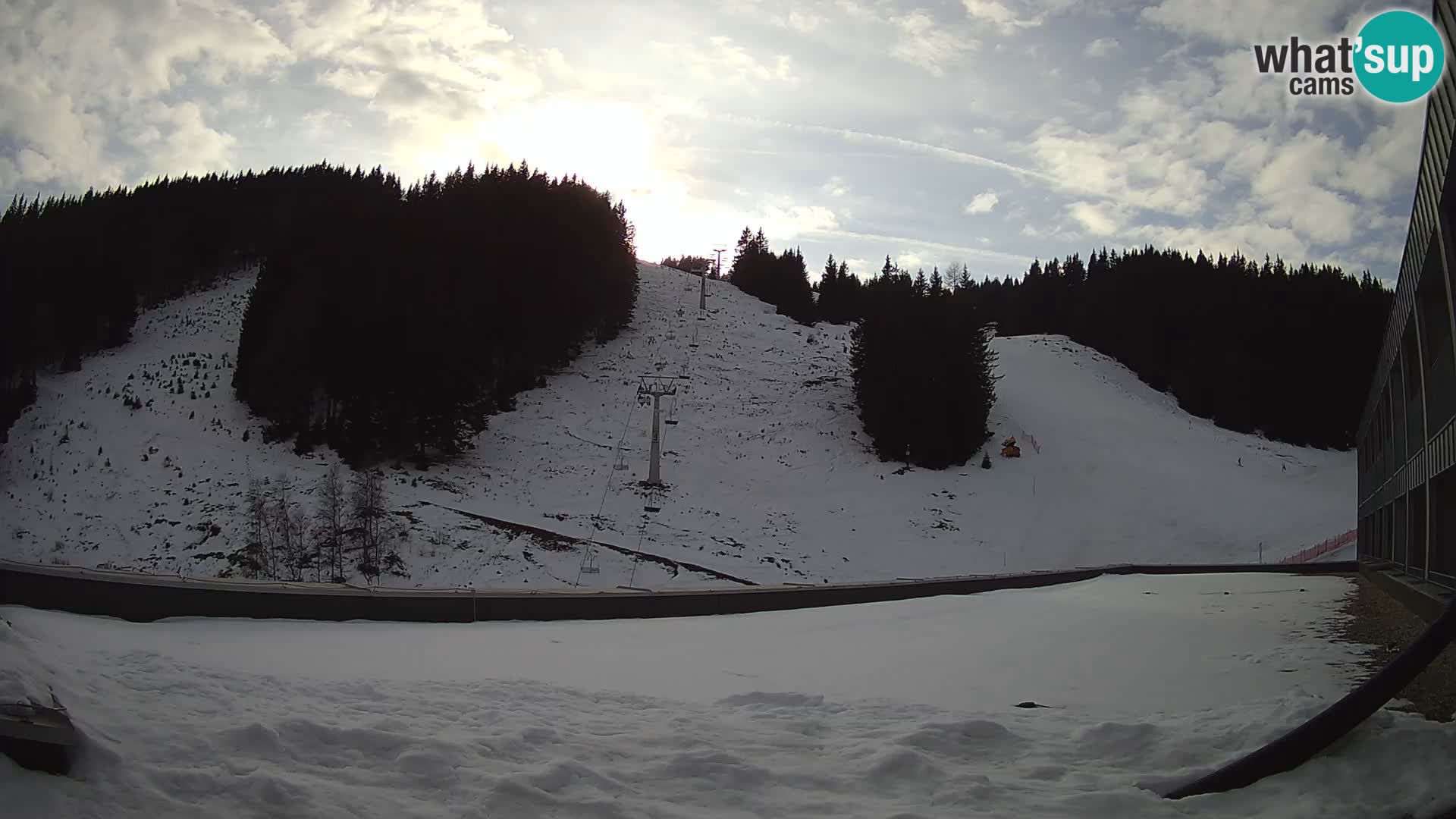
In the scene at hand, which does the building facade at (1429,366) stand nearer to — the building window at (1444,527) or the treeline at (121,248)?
the building window at (1444,527)

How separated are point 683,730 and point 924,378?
34769 mm

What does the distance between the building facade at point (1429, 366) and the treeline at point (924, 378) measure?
958 inches

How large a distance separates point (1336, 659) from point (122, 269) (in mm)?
57440

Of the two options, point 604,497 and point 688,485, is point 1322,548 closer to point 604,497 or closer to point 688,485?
point 688,485

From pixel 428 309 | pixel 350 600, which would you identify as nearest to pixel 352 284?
pixel 428 309

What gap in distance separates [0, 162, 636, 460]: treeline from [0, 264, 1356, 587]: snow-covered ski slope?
72.1 inches

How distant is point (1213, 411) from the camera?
5094 centimetres

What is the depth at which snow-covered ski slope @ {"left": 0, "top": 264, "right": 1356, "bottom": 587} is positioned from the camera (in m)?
26.0

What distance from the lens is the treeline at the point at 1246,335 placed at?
161 ft

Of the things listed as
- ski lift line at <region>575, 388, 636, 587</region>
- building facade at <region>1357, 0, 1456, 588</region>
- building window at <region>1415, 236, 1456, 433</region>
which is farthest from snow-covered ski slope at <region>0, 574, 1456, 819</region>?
ski lift line at <region>575, 388, 636, 587</region>

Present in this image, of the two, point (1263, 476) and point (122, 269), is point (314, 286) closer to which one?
point (122, 269)

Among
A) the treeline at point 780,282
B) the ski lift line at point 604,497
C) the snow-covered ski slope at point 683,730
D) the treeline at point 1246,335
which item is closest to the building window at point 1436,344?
the snow-covered ski slope at point 683,730

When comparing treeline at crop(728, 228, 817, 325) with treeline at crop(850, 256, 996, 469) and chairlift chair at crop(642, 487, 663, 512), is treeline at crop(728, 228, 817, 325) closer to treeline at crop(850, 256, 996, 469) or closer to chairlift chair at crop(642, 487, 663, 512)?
treeline at crop(850, 256, 996, 469)

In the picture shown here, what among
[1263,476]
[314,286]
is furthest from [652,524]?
[1263,476]
